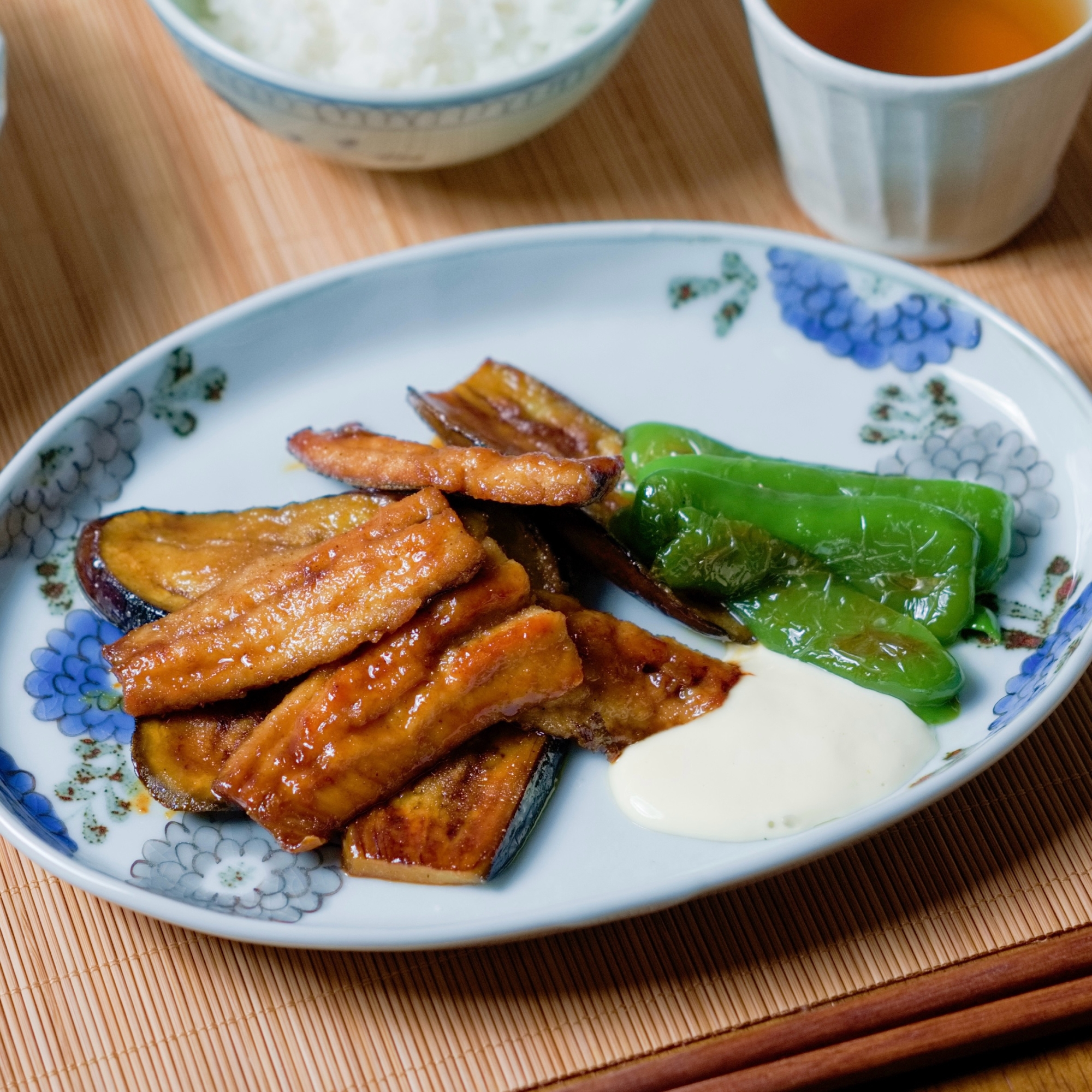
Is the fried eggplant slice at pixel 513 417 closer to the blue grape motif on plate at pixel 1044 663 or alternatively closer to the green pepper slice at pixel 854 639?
the green pepper slice at pixel 854 639

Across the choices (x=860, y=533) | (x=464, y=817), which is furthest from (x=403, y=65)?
(x=464, y=817)

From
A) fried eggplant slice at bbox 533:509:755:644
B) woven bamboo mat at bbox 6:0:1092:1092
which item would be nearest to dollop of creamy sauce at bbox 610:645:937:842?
fried eggplant slice at bbox 533:509:755:644

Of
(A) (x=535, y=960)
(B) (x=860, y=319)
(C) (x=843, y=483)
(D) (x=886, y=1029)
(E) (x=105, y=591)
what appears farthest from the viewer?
(B) (x=860, y=319)

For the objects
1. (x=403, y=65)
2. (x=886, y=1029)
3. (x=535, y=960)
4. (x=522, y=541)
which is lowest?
(x=886, y=1029)

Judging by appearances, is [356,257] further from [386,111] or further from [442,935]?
[442,935]

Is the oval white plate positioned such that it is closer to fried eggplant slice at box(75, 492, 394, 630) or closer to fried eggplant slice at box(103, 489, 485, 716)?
fried eggplant slice at box(75, 492, 394, 630)

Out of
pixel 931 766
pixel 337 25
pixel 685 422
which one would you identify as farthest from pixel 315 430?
pixel 931 766

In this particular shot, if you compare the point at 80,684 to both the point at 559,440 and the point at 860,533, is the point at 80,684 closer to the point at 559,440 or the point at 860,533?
the point at 559,440
